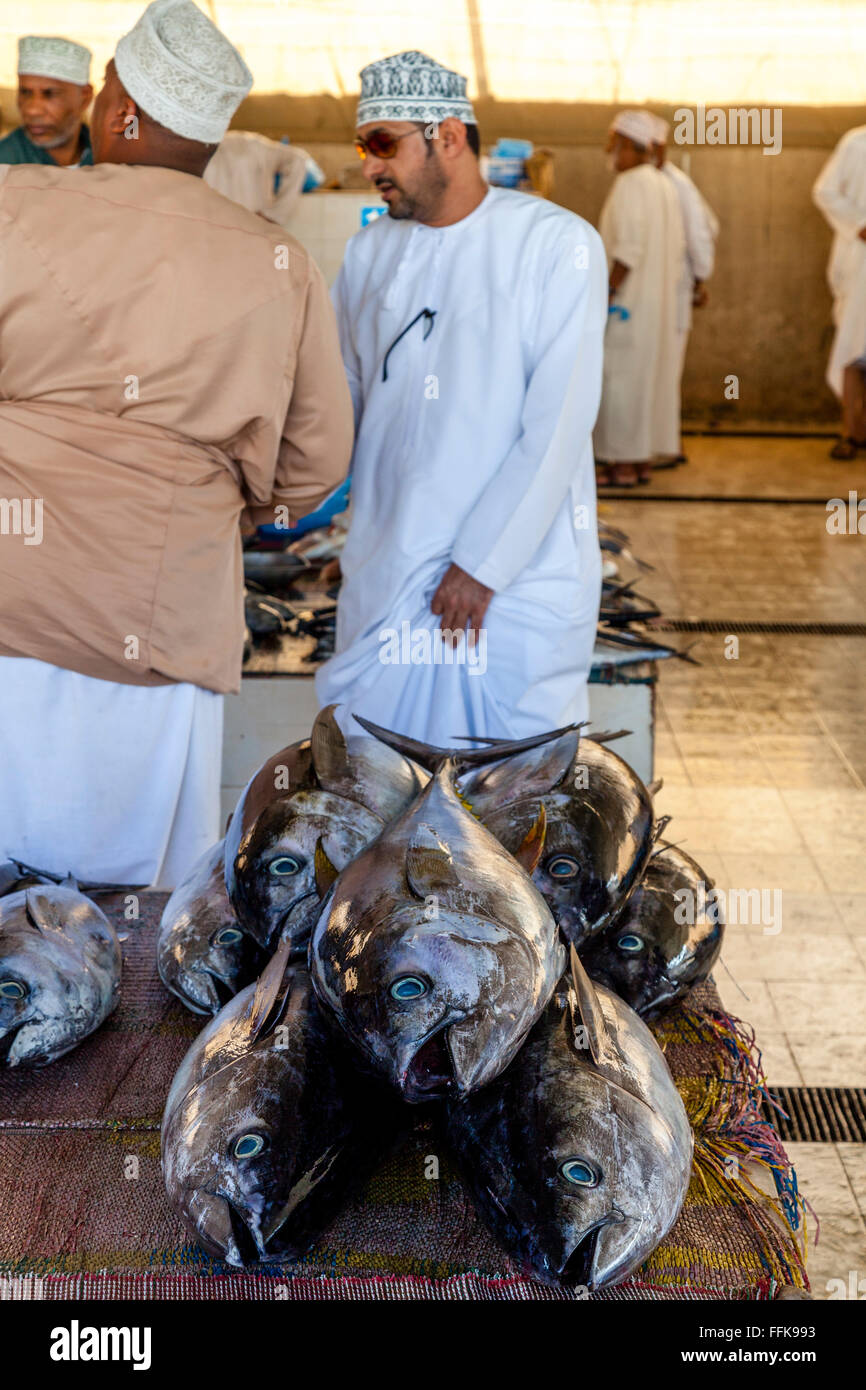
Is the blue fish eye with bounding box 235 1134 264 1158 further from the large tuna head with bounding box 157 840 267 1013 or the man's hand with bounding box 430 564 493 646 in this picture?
the man's hand with bounding box 430 564 493 646

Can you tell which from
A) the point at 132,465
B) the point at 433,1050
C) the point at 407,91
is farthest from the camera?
the point at 407,91

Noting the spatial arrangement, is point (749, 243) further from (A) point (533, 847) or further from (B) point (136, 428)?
(A) point (533, 847)

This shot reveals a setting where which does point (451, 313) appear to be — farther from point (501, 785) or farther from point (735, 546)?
point (735, 546)

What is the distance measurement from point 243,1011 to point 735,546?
7616 mm

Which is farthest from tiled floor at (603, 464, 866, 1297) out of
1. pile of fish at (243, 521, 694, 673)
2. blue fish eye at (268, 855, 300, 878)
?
blue fish eye at (268, 855, 300, 878)

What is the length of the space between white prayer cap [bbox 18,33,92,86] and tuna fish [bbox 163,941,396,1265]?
4258mm

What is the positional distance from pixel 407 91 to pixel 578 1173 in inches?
96.5

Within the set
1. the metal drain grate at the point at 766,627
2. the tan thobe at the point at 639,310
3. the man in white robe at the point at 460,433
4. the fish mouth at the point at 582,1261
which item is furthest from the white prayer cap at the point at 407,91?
the tan thobe at the point at 639,310

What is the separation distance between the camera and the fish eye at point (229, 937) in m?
1.71

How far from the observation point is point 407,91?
2898 millimetres

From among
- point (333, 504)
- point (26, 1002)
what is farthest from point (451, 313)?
point (333, 504)

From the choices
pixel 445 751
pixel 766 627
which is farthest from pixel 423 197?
pixel 766 627

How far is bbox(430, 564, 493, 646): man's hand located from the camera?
319 centimetres

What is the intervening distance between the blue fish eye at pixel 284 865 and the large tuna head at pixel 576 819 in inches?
10.6
